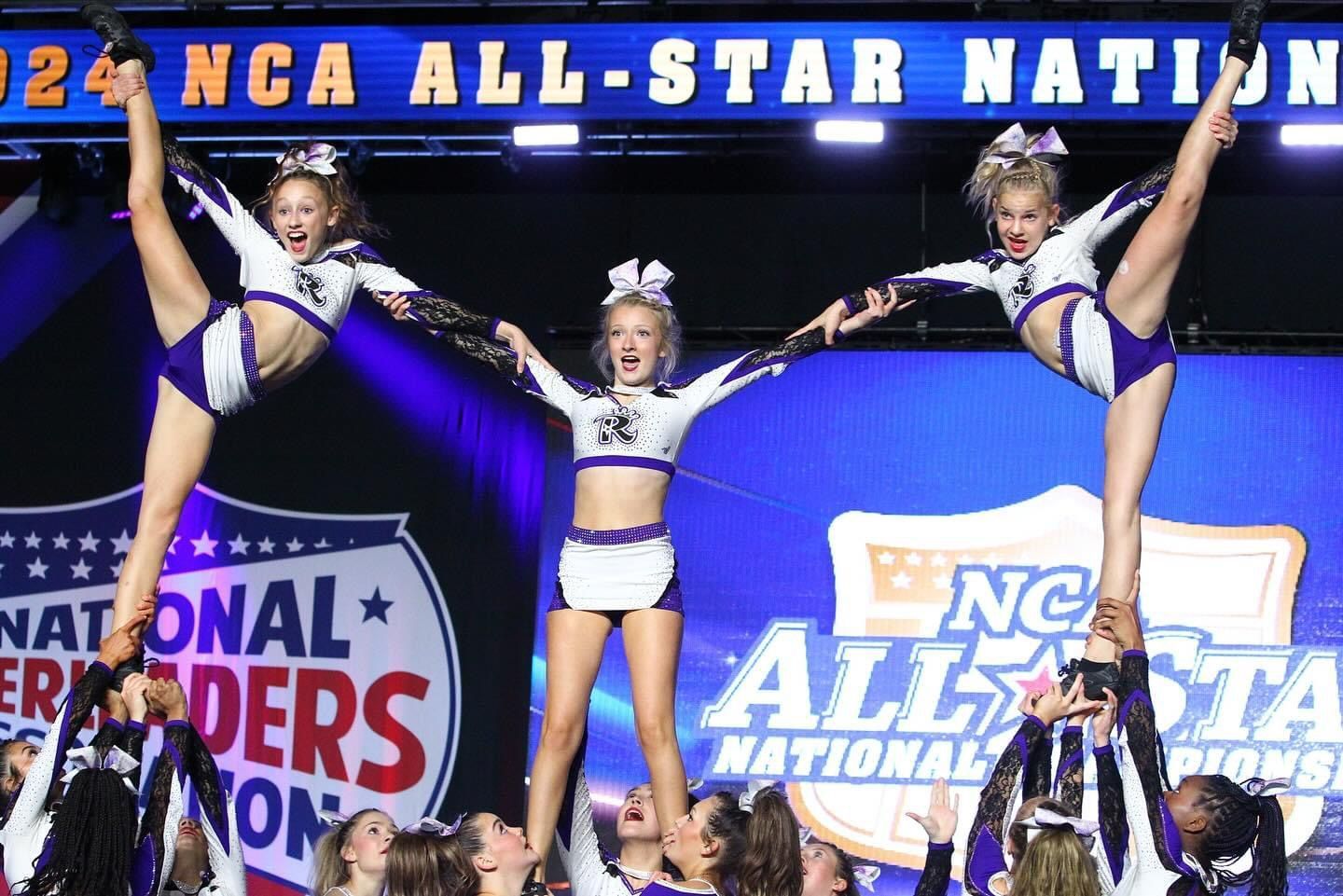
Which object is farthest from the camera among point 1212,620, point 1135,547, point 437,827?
point 1212,620

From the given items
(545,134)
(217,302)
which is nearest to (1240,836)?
(217,302)

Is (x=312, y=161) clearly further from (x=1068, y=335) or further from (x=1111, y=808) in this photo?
(x=1111, y=808)

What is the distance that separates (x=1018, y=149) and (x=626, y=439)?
1541mm

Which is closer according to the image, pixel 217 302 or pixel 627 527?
pixel 627 527

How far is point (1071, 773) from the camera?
4406 millimetres

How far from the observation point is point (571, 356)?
8.24 metres

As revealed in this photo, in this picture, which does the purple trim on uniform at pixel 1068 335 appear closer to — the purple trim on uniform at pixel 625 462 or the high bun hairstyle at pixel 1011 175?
the high bun hairstyle at pixel 1011 175

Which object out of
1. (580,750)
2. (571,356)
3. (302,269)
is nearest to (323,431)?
(571,356)

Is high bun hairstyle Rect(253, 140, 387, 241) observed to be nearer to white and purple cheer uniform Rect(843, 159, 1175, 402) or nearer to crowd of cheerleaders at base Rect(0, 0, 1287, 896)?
crowd of cheerleaders at base Rect(0, 0, 1287, 896)

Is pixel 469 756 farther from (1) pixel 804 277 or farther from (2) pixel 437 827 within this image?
(2) pixel 437 827

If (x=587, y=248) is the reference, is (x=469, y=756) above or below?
below

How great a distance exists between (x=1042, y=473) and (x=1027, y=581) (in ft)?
1.63

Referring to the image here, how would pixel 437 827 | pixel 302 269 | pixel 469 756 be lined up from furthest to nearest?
pixel 469 756
pixel 302 269
pixel 437 827

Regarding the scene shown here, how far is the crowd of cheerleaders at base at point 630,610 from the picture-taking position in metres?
4.14
